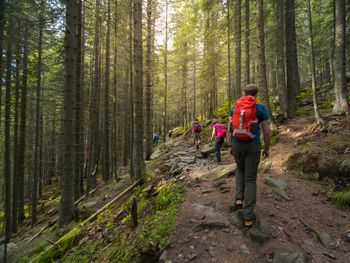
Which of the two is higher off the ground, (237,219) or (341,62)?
(341,62)

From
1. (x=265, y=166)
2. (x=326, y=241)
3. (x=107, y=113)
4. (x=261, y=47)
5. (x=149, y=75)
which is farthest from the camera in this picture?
(x=149, y=75)

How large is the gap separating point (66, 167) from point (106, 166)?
6.54 meters

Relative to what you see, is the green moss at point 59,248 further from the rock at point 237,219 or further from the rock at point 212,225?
the rock at point 237,219

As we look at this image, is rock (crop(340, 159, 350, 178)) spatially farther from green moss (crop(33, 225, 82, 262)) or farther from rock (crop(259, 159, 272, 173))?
green moss (crop(33, 225, 82, 262))

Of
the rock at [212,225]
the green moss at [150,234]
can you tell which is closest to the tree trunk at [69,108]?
Answer: the green moss at [150,234]

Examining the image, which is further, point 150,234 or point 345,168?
point 345,168

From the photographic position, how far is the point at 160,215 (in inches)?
188

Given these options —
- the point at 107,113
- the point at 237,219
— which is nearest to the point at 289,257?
the point at 237,219

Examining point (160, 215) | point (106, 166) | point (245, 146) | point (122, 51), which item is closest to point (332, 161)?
point (245, 146)

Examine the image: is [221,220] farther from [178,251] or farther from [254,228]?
[178,251]

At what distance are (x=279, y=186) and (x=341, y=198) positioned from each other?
1.22 m

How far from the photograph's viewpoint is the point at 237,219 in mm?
3896

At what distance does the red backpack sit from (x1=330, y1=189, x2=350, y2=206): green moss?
284 cm

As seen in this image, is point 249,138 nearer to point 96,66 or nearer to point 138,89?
point 138,89
